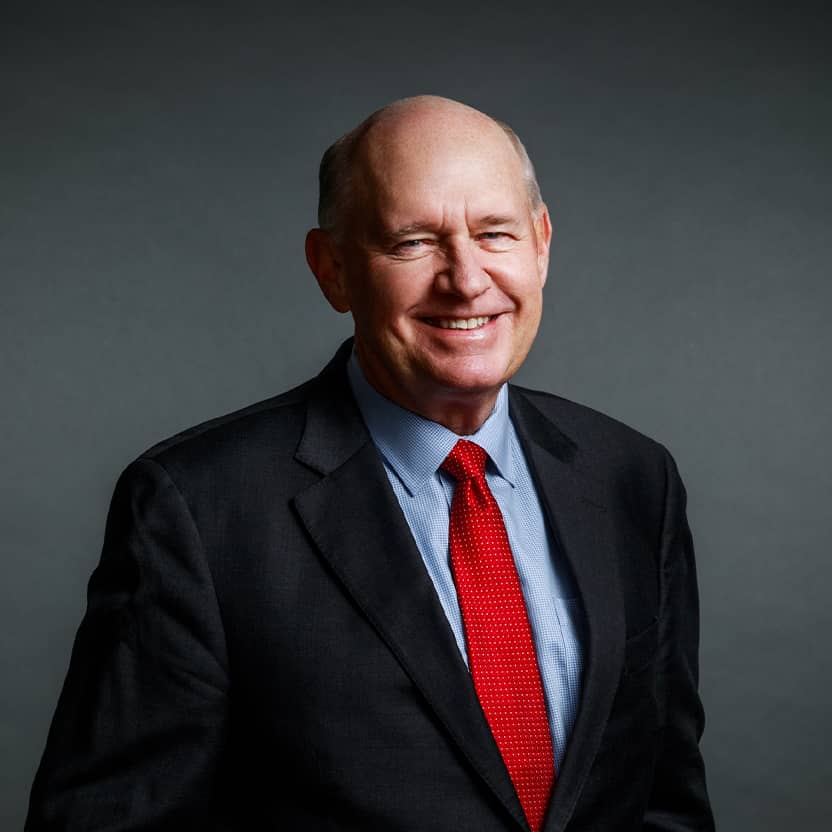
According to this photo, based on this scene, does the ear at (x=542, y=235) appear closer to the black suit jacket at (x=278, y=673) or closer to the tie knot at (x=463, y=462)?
the tie knot at (x=463, y=462)

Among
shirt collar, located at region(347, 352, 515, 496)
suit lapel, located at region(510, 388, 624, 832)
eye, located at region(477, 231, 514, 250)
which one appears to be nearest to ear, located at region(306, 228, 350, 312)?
shirt collar, located at region(347, 352, 515, 496)

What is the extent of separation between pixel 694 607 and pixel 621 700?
1.13ft

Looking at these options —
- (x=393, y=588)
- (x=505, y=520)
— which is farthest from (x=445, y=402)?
(x=393, y=588)

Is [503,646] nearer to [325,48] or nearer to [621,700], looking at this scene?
[621,700]

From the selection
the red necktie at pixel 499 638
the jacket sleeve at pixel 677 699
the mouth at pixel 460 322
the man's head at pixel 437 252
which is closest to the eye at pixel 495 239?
the man's head at pixel 437 252

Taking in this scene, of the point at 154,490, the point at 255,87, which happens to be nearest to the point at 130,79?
the point at 255,87

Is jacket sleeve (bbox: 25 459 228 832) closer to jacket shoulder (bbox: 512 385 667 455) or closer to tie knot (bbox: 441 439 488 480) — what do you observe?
tie knot (bbox: 441 439 488 480)

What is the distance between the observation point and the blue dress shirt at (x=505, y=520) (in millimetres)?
2125

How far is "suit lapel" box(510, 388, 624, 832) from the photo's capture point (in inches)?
81.7

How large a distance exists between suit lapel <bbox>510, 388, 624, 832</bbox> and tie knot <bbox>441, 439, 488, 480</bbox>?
0.49 feet

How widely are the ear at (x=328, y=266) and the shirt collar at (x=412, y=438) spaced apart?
11cm

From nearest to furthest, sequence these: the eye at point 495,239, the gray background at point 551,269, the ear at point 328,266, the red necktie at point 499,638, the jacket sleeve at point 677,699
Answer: the red necktie at point 499,638
the eye at point 495,239
the ear at point 328,266
the jacket sleeve at point 677,699
the gray background at point 551,269

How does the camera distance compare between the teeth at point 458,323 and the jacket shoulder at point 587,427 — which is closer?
the teeth at point 458,323

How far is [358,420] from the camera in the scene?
7.29ft
